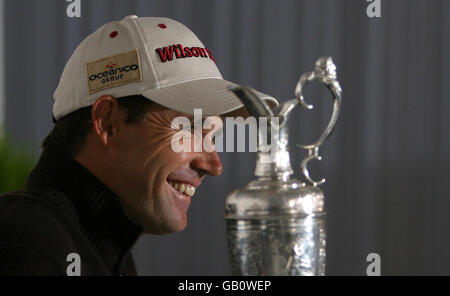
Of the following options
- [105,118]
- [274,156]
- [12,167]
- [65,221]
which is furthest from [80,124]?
[12,167]

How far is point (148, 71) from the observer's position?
3.08 feet

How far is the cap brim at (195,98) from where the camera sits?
919 mm

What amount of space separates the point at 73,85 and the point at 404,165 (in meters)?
1.58

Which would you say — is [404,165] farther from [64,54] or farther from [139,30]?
[139,30]

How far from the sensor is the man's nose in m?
0.99

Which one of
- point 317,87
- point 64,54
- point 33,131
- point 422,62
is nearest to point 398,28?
point 422,62

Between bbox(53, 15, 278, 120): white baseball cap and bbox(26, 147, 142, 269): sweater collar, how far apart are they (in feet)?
0.33

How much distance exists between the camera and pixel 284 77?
227cm

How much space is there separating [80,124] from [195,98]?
190mm

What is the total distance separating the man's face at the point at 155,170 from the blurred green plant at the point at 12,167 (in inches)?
35.3

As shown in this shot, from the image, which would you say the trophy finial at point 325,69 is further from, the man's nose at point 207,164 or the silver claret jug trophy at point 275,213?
the man's nose at point 207,164

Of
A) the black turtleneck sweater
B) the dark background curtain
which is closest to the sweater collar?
the black turtleneck sweater

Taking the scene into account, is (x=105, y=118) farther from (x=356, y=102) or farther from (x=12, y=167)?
(x=356, y=102)

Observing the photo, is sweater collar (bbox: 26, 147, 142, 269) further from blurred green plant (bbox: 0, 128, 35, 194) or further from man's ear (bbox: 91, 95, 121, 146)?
blurred green plant (bbox: 0, 128, 35, 194)
